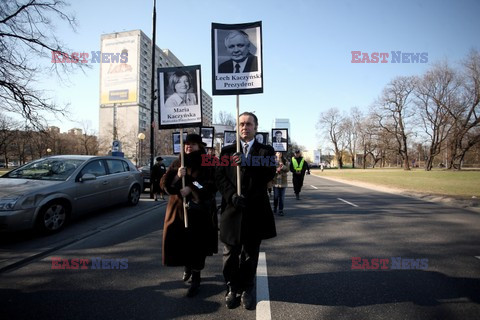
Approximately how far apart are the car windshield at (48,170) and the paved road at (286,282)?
1.57 m

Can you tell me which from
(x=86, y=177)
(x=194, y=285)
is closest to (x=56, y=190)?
(x=86, y=177)

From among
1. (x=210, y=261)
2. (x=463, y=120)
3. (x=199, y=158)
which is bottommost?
(x=210, y=261)

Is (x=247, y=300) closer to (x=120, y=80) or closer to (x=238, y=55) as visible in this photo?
(x=238, y=55)

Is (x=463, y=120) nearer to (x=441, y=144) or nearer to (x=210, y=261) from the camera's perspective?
(x=441, y=144)

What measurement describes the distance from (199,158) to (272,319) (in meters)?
1.93

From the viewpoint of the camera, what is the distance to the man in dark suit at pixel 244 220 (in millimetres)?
2541

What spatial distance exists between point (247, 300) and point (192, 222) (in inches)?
41.9

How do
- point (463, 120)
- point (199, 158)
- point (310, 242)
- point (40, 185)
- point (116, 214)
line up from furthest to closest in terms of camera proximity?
point (463, 120) → point (116, 214) → point (40, 185) → point (310, 242) → point (199, 158)

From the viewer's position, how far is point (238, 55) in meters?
3.26

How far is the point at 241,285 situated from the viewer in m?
2.65

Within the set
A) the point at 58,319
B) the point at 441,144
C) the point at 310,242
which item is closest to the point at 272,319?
the point at 58,319

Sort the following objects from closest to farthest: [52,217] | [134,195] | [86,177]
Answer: [52,217], [86,177], [134,195]

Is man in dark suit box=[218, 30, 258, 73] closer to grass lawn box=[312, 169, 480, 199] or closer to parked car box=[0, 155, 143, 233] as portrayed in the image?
parked car box=[0, 155, 143, 233]

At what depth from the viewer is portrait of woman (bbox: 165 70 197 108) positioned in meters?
3.52
